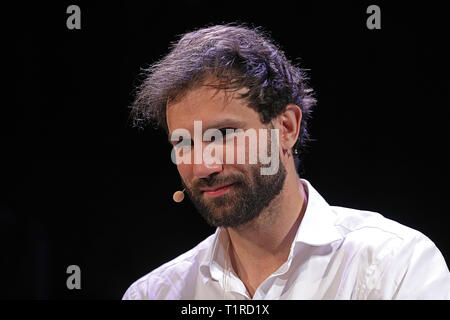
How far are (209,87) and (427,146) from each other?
0.85 metres

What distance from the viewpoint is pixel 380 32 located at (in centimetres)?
193

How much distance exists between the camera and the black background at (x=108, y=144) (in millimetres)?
2041

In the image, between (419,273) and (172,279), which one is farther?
(172,279)

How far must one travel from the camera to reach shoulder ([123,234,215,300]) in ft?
6.19

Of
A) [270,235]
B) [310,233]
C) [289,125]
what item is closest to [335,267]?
[310,233]

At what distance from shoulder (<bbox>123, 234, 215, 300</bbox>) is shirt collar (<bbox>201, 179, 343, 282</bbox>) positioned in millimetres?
39

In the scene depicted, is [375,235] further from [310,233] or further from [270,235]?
[270,235]

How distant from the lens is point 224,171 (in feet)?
5.29

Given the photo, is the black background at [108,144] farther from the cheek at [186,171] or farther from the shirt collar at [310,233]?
the cheek at [186,171]

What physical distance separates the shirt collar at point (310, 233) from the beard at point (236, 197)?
0.50 ft

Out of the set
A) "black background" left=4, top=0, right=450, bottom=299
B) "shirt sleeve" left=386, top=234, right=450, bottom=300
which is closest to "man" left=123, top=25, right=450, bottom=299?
"shirt sleeve" left=386, top=234, right=450, bottom=300

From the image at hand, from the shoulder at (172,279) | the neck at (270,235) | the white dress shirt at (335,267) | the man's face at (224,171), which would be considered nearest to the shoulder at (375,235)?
the white dress shirt at (335,267)

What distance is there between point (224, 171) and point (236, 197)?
91 mm
